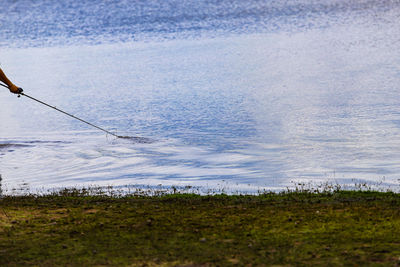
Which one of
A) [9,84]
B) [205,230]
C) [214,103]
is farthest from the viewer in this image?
[214,103]

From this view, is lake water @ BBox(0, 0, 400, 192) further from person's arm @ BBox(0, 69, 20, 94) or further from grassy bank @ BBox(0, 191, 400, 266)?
person's arm @ BBox(0, 69, 20, 94)

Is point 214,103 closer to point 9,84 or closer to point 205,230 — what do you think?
point 9,84

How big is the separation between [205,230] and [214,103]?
12.0 meters

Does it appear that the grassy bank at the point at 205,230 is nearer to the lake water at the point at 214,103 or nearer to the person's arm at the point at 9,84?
the lake water at the point at 214,103

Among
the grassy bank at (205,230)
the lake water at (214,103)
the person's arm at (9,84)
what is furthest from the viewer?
the lake water at (214,103)

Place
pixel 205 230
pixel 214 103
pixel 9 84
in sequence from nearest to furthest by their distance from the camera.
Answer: pixel 205 230 → pixel 9 84 → pixel 214 103

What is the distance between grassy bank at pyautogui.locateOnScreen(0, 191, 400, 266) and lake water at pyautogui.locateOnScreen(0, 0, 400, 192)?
1.69 metres

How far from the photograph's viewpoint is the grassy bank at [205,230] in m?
7.23

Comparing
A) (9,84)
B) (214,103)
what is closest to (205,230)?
(9,84)

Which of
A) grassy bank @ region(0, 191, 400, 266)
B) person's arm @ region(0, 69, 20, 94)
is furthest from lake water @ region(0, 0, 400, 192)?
person's arm @ region(0, 69, 20, 94)

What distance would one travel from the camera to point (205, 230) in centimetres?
823

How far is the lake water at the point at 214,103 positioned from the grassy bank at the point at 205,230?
1691 millimetres

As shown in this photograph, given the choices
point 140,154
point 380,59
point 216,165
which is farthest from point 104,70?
point 216,165

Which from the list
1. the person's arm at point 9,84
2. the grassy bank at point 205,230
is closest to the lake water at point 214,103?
the grassy bank at point 205,230
